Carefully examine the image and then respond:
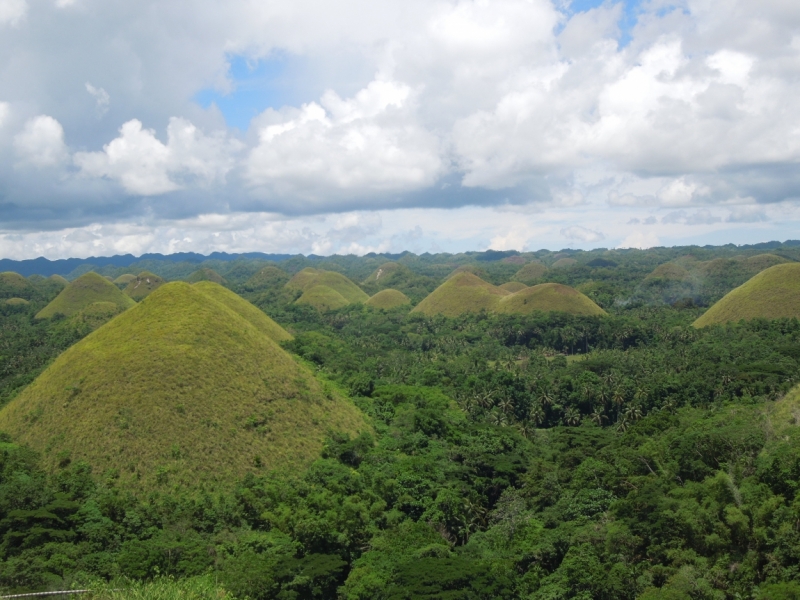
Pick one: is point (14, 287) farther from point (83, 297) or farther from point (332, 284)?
point (332, 284)

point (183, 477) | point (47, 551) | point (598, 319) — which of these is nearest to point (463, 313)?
point (598, 319)

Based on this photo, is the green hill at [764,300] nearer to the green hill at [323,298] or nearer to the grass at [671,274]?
the grass at [671,274]

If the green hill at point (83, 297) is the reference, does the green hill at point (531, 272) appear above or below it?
above

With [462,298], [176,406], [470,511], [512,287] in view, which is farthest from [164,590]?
[512,287]

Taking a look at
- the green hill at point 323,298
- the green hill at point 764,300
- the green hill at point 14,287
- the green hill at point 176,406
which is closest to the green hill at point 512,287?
the green hill at point 323,298

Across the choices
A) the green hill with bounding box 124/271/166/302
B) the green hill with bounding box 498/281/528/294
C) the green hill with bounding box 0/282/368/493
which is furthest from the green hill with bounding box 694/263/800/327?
the green hill with bounding box 124/271/166/302

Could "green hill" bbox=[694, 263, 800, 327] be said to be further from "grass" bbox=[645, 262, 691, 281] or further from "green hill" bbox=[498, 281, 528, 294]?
"grass" bbox=[645, 262, 691, 281]

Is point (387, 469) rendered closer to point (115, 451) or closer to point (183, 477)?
point (183, 477)
